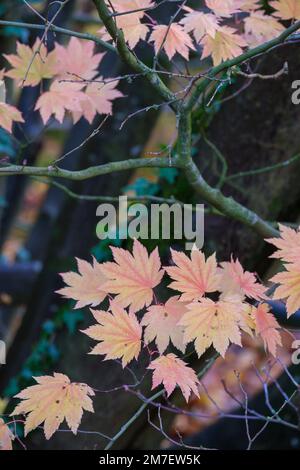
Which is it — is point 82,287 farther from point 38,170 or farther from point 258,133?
point 258,133

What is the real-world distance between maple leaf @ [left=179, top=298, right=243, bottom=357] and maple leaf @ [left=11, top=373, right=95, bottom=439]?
271 mm

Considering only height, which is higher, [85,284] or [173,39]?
[173,39]

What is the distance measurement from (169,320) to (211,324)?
0.14 metres

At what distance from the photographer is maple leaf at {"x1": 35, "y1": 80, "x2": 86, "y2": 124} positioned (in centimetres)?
181

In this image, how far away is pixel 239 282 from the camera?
152cm

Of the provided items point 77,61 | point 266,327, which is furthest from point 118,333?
point 77,61

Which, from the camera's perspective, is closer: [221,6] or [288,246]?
Answer: [288,246]

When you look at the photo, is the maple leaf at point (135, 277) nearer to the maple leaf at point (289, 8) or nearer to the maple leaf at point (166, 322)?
the maple leaf at point (166, 322)

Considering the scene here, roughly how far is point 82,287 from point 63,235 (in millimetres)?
1493

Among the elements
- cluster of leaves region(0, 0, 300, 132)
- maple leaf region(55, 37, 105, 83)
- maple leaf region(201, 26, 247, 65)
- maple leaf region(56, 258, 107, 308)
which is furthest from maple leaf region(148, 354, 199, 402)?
maple leaf region(55, 37, 105, 83)

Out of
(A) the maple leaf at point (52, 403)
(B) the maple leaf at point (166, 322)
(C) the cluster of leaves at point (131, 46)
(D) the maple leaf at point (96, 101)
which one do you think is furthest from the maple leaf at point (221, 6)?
(A) the maple leaf at point (52, 403)

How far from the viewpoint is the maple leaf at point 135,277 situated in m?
1.47

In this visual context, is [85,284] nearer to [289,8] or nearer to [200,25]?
[200,25]

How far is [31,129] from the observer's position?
4.31 metres
